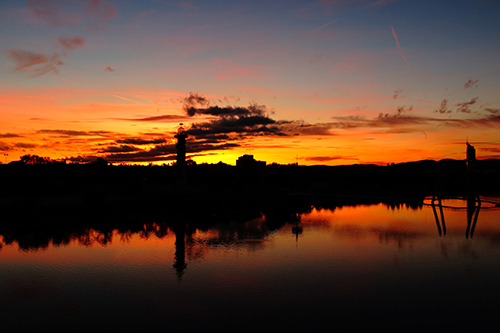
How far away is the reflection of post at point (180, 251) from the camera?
2942 centimetres

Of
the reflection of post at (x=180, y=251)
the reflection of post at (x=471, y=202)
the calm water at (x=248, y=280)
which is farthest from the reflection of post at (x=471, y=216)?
the reflection of post at (x=180, y=251)

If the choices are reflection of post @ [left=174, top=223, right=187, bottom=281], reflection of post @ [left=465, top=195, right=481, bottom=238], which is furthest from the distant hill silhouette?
reflection of post @ [left=174, top=223, right=187, bottom=281]

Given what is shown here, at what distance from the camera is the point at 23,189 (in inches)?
2586

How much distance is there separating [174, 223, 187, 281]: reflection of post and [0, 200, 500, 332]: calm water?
10 cm

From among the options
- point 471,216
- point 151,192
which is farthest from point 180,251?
point 471,216

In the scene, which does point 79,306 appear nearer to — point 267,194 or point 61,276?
point 61,276

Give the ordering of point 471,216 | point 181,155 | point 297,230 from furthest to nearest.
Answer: point 181,155 < point 471,216 < point 297,230

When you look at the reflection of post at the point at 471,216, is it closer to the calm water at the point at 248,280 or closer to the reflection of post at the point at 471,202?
the reflection of post at the point at 471,202

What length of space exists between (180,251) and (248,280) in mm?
11568

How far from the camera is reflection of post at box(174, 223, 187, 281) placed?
29422mm

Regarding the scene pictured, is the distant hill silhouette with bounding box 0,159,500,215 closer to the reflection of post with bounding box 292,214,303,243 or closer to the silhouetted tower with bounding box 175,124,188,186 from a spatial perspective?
the silhouetted tower with bounding box 175,124,188,186

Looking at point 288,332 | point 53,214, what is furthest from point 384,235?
point 53,214

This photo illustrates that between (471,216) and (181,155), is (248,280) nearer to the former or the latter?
(471,216)

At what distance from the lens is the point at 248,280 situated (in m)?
26.5
